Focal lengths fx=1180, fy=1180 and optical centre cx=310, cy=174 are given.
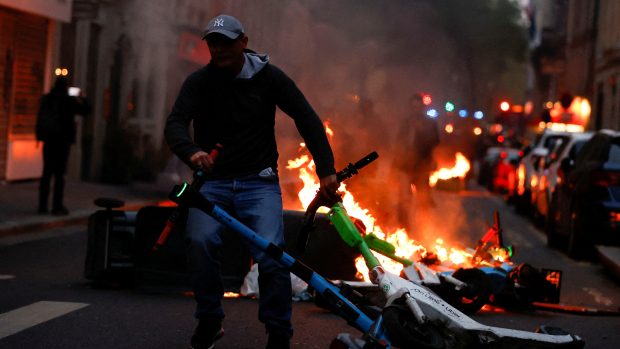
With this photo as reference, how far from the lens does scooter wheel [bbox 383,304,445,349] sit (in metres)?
5.23

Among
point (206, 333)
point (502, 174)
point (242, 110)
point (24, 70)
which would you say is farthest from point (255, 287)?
point (502, 174)

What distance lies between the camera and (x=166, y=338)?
6.72 metres

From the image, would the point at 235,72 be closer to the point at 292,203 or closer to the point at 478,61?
the point at 292,203

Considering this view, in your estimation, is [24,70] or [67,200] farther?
[24,70]

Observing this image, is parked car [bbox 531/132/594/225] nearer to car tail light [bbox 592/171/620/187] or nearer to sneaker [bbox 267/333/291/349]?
car tail light [bbox 592/171/620/187]

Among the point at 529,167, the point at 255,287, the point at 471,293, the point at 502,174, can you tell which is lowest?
the point at 502,174

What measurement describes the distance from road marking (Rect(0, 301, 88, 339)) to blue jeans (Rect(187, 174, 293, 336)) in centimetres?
141

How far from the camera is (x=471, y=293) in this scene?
8023 mm

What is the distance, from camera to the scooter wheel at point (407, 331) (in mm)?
5234

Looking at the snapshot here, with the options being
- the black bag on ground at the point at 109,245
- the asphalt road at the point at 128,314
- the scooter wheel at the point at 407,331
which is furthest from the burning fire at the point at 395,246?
the scooter wheel at the point at 407,331

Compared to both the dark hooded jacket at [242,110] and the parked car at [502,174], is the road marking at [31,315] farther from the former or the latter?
the parked car at [502,174]

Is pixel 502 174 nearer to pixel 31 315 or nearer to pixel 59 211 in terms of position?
pixel 59 211

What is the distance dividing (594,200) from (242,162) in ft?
25.5

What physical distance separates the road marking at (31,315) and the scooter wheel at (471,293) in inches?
98.6
